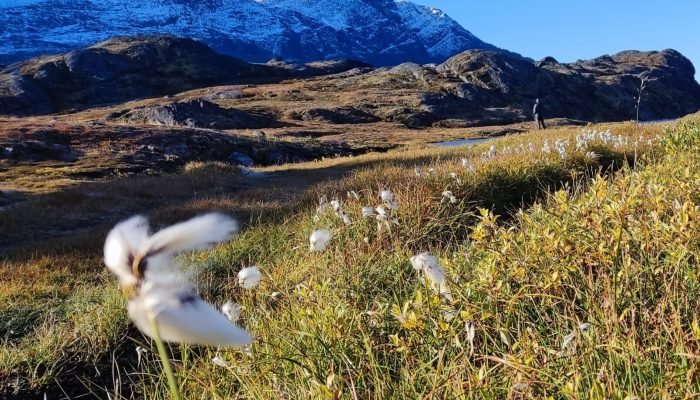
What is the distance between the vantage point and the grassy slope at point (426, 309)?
89.9 inches

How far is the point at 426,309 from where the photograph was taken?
3043 millimetres

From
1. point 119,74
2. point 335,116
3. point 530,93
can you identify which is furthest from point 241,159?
point 119,74

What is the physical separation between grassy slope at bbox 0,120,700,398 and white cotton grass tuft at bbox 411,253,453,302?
0.08 m

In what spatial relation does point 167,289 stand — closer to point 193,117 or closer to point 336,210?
point 336,210

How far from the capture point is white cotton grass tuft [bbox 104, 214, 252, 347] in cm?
103

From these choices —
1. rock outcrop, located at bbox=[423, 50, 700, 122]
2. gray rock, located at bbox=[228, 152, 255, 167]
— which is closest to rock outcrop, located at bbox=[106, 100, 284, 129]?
gray rock, located at bbox=[228, 152, 255, 167]

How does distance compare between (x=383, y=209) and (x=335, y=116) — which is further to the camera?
(x=335, y=116)

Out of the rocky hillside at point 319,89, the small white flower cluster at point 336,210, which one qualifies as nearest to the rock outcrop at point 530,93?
the rocky hillside at point 319,89

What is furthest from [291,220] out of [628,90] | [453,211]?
[628,90]

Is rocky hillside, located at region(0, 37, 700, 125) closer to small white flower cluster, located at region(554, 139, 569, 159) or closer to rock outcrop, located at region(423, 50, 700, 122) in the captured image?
rock outcrop, located at region(423, 50, 700, 122)

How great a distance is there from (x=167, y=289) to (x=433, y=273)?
2.12m

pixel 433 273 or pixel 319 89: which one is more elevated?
pixel 319 89

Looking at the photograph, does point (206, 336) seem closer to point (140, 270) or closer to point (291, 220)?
point (140, 270)

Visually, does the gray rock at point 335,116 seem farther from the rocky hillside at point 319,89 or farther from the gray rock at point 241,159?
the gray rock at point 241,159
